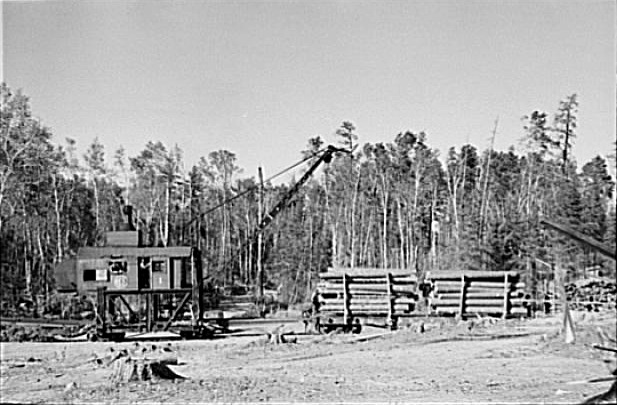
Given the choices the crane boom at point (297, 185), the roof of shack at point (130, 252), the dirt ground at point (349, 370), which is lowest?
the dirt ground at point (349, 370)

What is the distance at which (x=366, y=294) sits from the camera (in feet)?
84.9

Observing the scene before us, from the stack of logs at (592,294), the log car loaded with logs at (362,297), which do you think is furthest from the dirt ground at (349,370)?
the stack of logs at (592,294)

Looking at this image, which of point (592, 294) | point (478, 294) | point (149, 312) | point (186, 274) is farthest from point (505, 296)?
point (149, 312)

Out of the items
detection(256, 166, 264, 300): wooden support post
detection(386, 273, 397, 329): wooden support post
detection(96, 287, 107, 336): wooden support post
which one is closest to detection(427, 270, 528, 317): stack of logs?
detection(386, 273, 397, 329): wooden support post

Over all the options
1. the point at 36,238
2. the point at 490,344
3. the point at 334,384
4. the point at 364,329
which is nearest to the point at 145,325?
the point at 364,329

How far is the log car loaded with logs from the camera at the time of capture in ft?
84.4

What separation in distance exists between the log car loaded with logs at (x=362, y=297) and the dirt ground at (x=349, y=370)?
6.64ft

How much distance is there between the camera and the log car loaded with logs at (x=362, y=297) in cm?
2573

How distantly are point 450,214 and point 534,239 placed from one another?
15.9 metres

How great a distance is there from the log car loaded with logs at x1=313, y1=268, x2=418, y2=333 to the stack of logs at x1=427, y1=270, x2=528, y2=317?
1.18 metres

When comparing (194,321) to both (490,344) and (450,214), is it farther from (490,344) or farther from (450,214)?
(450,214)

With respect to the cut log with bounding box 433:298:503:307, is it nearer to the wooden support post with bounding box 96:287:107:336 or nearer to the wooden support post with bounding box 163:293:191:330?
the wooden support post with bounding box 163:293:191:330

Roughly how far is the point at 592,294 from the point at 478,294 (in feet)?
14.3

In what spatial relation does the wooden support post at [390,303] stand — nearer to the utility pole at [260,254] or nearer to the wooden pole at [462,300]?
the wooden pole at [462,300]
